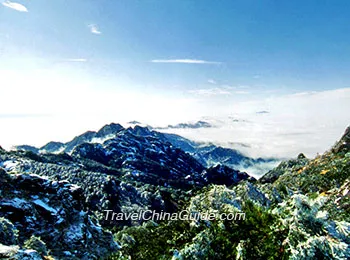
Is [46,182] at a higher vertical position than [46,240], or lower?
higher

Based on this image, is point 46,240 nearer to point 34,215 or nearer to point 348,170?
point 34,215

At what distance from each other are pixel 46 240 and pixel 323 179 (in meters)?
122

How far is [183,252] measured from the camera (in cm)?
2302

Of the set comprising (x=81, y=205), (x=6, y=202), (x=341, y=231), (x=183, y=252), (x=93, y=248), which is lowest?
(x=93, y=248)

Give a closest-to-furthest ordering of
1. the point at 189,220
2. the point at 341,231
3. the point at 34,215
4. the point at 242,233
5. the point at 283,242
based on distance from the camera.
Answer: the point at 341,231, the point at 283,242, the point at 242,233, the point at 189,220, the point at 34,215

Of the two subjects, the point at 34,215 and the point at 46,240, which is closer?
the point at 46,240

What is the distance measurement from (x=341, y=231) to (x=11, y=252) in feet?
69.3

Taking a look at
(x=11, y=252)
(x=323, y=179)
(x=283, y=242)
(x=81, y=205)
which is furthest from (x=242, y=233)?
(x=323, y=179)

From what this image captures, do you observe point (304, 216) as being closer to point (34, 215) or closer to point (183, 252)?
point (183, 252)

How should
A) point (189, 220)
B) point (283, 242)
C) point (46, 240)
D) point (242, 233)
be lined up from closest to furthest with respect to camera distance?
point (283, 242) < point (242, 233) < point (189, 220) < point (46, 240)

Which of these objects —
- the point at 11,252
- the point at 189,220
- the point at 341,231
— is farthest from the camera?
the point at 189,220

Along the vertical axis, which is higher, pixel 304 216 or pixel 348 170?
pixel 304 216

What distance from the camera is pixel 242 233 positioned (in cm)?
2231

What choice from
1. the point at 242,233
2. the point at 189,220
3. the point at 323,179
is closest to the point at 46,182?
the point at 189,220
